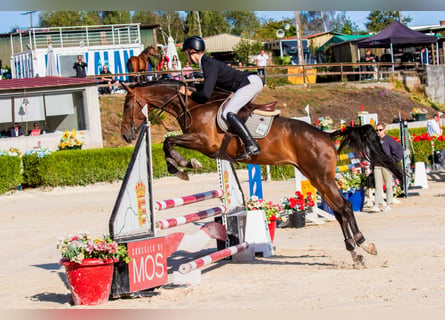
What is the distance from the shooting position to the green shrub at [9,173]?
17500 mm

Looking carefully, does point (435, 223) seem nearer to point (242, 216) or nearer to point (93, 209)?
point (242, 216)

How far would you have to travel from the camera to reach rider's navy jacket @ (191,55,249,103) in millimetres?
7867

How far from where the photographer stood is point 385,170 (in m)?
13.0

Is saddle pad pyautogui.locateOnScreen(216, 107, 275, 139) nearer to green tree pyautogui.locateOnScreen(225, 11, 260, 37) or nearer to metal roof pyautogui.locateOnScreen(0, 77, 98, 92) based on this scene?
metal roof pyautogui.locateOnScreen(0, 77, 98, 92)

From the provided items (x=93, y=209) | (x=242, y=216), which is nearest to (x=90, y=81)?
(x=93, y=209)

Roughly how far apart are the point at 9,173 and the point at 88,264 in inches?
461

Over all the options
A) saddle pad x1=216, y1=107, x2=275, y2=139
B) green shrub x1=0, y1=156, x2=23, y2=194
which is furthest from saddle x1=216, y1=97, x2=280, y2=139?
green shrub x1=0, y1=156, x2=23, y2=194

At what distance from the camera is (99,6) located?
276 inches

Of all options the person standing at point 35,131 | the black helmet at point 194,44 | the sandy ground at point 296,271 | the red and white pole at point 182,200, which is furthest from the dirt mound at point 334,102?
the black helmet at point 194,44

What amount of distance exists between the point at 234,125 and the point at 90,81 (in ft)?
52.9

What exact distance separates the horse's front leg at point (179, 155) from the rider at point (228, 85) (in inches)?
17.3

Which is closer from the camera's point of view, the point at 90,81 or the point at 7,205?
the point at 7,205

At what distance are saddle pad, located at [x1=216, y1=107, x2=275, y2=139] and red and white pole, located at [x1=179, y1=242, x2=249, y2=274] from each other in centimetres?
135

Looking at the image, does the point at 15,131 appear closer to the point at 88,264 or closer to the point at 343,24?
the point at 88,264
